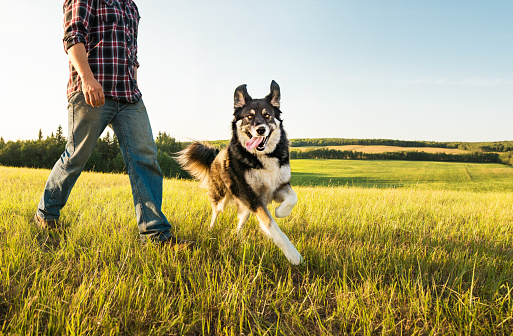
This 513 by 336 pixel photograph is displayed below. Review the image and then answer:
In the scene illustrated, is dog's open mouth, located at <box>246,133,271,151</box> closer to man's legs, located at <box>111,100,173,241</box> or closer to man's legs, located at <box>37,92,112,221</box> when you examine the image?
man's legs, located at <box>111,100,173,241</box>

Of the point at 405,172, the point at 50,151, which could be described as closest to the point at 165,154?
the point at 50,151

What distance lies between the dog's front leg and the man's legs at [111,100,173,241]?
1.03 meters

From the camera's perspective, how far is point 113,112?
3221 mm

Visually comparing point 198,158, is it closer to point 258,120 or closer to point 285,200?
point 258,120

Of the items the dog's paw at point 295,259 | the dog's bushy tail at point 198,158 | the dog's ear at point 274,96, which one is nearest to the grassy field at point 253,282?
the dog's paw at point 295,259

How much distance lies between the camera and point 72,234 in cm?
331

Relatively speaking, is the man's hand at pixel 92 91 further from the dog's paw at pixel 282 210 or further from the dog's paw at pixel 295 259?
the dog's paw at pixel 295 259

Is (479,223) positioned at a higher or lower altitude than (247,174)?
lower

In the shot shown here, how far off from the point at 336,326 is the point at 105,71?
3.17 metres

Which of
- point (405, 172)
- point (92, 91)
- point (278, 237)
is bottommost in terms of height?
point (405, 172)

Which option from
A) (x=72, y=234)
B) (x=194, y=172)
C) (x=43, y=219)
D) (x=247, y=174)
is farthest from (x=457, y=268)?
(x=43, y=219)

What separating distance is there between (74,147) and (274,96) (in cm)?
231

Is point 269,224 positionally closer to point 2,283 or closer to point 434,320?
point 434,320

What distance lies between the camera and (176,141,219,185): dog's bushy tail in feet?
15.3
